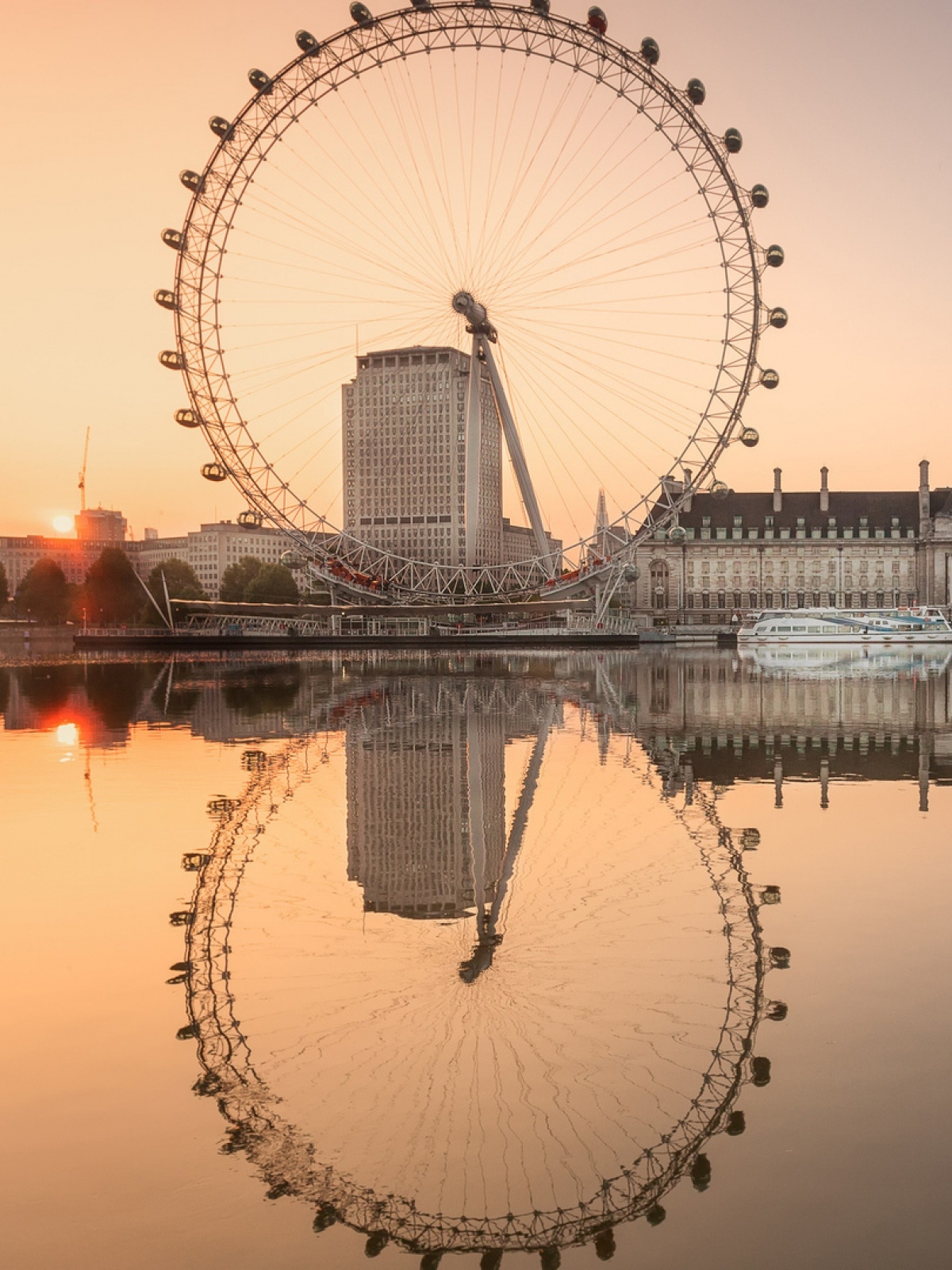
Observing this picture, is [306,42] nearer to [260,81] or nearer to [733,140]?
[260,81]

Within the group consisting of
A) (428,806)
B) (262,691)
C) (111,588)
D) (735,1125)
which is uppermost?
(111,588)

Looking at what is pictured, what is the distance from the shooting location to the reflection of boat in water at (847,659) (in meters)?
57.5

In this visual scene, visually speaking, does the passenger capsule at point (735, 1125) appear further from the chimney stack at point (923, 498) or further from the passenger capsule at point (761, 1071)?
the chimney stack at point (923, 498)

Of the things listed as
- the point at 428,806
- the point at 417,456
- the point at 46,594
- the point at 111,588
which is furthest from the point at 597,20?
the point at 46,594

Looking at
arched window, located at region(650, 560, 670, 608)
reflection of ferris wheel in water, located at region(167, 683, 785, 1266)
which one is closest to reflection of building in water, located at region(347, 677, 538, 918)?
reflection of ferris wheel in water, located at region(167, 683, 785, 1266)

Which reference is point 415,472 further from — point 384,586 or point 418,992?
point 418,992

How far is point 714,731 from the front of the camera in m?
28.6

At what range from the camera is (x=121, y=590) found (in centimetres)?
14700

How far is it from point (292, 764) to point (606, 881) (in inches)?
426

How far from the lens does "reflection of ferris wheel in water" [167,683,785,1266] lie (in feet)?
21.5

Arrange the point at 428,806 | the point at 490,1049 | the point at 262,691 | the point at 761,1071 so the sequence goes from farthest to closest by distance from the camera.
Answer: the point at 262,691
the point at 428,806
the point at 490,1049
the point at 761,1071

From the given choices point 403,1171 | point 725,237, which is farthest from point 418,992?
point 725,237

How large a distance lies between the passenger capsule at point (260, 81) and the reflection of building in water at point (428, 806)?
3583 centimetres

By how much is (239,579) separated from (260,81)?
120315 mm
